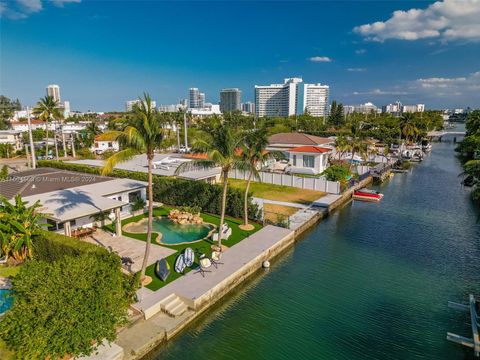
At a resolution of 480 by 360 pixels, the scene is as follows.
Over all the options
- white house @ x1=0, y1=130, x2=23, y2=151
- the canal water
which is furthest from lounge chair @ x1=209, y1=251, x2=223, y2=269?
white house @ x1=0, y1=130, x2=23, y2=151

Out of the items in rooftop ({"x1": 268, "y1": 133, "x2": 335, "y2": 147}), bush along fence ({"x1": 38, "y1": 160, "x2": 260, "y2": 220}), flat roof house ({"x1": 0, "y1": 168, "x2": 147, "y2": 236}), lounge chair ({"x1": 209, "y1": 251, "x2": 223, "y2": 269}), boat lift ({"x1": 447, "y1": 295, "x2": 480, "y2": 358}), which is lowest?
boat lift ({"x1": 447, "y1": 295, "x2": 480, "y2": 358})

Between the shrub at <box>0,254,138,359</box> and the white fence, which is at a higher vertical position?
the shrub at <box>0,254,138,359</box>

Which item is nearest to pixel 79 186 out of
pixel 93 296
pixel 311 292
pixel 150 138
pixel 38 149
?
pixel 150 138

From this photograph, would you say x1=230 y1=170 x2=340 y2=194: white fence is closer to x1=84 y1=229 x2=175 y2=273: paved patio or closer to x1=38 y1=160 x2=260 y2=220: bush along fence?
x1=38 y1=160 x2=260 y2=220: bush along fence

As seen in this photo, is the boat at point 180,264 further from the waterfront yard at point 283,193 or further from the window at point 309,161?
the window at point 309,161

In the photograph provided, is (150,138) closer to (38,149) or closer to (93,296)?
(93,296)

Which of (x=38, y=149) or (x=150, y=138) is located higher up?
(x=150, y=138)

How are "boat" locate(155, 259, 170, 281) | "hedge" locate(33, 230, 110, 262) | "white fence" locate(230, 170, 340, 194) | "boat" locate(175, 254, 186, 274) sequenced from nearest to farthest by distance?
"hedge" locate(33, 230, 110, 262), "boat" locate(155, 259, 170, 281), "boat" locate(175, 254, 186, 274), "white fence" locate(230, 170, 340, 194)
